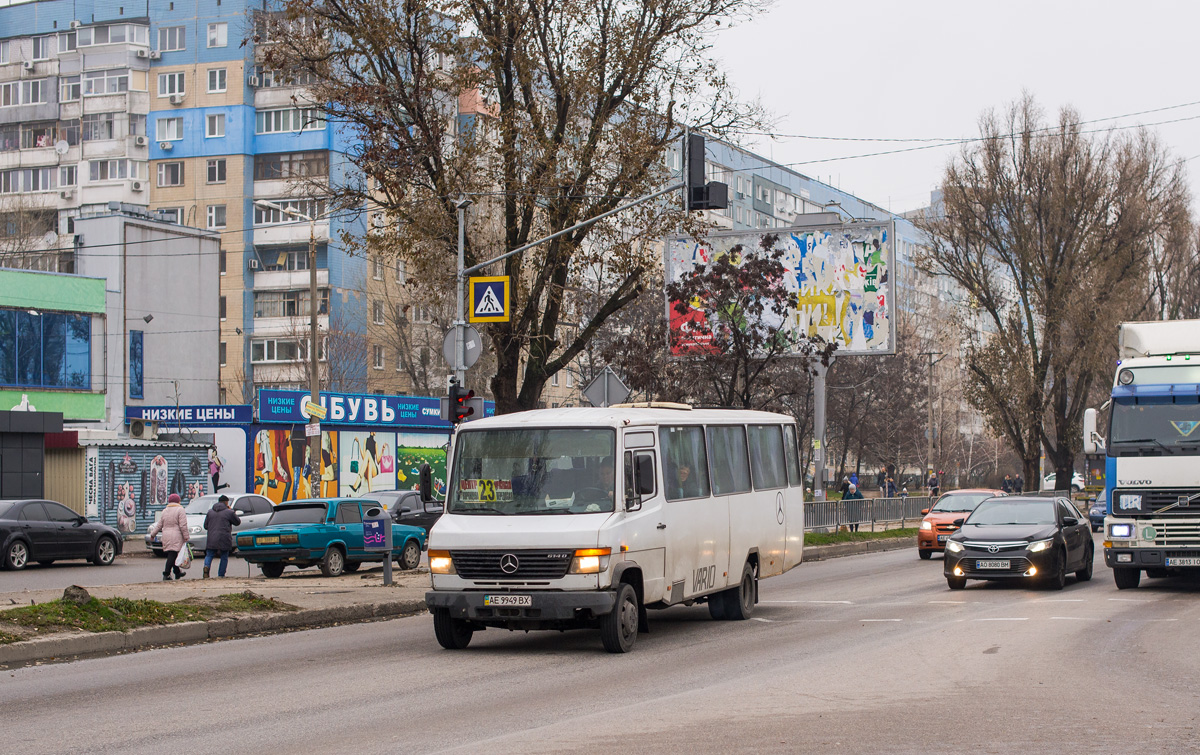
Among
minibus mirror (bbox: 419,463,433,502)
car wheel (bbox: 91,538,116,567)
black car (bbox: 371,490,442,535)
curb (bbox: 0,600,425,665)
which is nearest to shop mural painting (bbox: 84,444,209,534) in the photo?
car wheel (bbox: 91,538,116,567)

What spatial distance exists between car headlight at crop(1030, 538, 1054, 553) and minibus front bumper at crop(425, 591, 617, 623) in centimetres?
1018

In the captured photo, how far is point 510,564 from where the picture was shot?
13.4 meters

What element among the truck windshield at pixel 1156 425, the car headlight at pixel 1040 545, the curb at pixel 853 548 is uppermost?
the truck windshield at pixel 1156 425

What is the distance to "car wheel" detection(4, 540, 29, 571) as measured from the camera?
28719 millimetres

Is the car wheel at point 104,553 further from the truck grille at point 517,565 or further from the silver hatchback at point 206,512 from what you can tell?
the truck grille at point 517,565

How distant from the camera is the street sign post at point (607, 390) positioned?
2406 centimetres

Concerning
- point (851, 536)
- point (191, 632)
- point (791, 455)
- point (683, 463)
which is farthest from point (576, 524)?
point (851, 536)

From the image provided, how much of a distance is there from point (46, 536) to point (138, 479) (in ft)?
38.6

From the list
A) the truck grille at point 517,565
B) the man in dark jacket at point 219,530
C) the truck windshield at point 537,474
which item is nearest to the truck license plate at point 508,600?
the truck grille at point 517,565

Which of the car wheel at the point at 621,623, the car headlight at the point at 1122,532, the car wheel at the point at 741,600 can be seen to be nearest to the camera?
the car wheel at the point at 621,623

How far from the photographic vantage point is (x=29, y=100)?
264ft

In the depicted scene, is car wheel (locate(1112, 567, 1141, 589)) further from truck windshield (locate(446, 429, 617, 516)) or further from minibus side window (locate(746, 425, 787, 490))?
truck windshield (locate(446, 429, 617, 516))

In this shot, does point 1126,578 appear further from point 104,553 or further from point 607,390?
point 104,553

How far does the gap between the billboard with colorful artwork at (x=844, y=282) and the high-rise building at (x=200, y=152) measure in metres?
37.3
